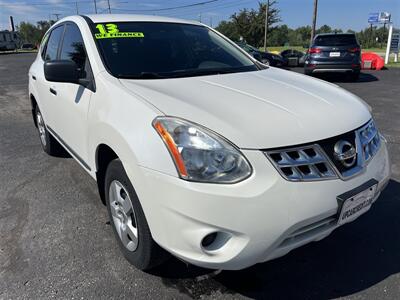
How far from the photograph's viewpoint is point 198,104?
2.04m

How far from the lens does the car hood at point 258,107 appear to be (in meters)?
1.85

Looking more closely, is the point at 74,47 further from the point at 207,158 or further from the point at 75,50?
the point at 207,158

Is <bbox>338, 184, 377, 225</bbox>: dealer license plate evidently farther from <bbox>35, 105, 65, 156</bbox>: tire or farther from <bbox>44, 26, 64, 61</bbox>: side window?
<bbox>35, 105, 65, 156</bbox>: tire

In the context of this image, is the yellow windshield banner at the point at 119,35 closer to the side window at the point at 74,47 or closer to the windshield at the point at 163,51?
the windshield at the point at 163,51

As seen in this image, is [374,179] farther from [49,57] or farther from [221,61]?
[49,57]

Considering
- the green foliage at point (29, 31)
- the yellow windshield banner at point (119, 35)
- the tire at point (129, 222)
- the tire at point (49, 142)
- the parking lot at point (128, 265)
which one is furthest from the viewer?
the green foliage at point (29, 31)

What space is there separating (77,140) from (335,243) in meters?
2.19

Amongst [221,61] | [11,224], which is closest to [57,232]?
[11,224]

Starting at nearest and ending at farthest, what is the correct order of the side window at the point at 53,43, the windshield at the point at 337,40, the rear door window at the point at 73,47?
the rear door window at the point at 73,47, the side window at the point at 53,43, the windshield at the point at 337,40

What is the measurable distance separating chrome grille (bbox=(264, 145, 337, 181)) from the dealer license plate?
→ 0.65 feet

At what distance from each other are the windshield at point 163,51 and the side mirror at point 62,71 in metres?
0.25

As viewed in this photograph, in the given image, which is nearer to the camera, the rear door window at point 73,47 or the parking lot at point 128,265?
the parking lot at point 128,265

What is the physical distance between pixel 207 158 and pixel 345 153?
30.6 inches

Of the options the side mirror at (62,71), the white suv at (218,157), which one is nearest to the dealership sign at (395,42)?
the white suv at (218,157)
